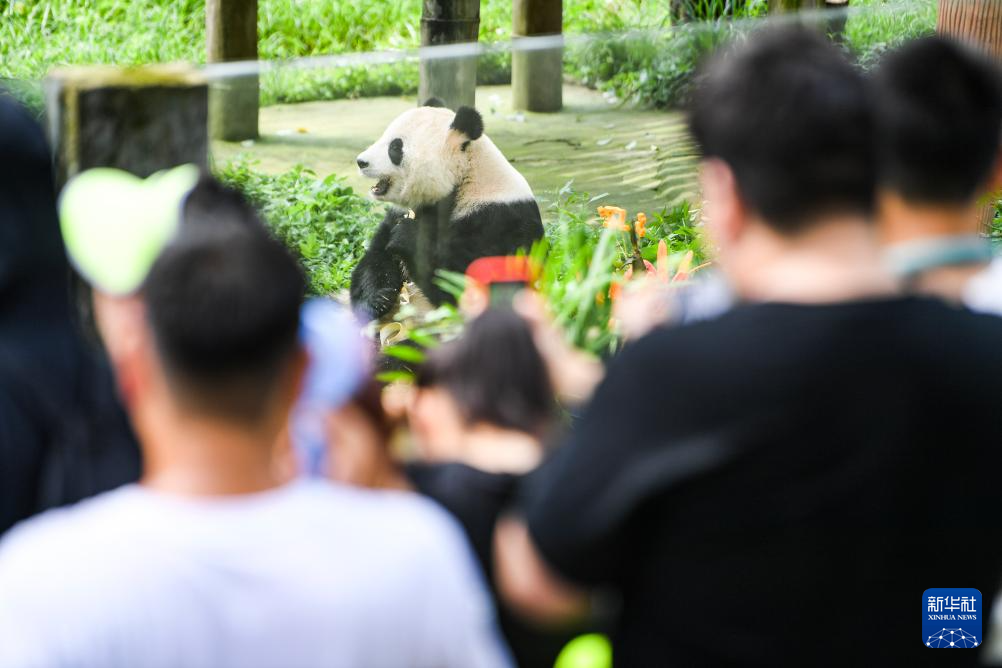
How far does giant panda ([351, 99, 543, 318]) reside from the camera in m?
4.20

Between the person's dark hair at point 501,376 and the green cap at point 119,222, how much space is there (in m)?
0.48

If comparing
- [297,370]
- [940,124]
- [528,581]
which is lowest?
[528,581]

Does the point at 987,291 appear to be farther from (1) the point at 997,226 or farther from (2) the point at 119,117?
(1) the point at 997,226

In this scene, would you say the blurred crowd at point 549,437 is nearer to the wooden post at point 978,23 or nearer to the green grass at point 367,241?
the green grass at point 367,241

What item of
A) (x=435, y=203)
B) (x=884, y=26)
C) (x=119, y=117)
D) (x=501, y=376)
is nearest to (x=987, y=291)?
(x=501, y=376)

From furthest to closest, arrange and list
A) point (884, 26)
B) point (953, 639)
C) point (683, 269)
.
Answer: point (884, 26) → point (683, 269) → point (953, 639)

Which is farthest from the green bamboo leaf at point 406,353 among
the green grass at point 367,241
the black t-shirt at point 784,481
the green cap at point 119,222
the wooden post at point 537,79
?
the black t-shirt at point 784,481

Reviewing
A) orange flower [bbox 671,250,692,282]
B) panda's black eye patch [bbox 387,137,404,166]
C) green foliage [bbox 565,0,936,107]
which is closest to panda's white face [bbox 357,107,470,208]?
panda's black eye patch [bbox 387,137,404,166]

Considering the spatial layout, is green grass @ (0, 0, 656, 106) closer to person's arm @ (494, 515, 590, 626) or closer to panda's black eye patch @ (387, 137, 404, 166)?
panda's black eye patch @ (387, 137, 404, 166)

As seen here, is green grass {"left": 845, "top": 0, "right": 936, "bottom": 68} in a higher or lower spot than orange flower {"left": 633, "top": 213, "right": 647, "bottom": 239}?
higher

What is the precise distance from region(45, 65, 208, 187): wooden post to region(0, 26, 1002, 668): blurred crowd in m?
1.08

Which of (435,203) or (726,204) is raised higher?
(726,204)

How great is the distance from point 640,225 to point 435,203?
743 millimetres

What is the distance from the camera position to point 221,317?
1.47 m
